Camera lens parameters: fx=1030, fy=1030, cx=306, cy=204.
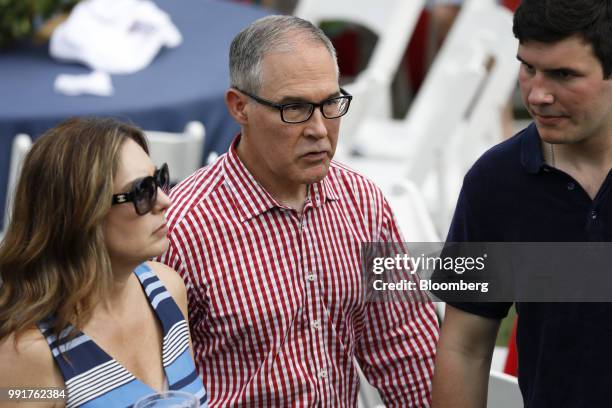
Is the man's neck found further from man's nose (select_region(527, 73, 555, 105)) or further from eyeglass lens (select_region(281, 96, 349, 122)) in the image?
man's nose (select_region(527, 73, 555, 105))

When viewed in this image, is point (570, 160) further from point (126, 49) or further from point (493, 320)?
point (126, 49)

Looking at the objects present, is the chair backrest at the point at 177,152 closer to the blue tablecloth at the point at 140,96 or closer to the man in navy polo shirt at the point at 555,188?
the blue tablecloth at the point at 140,96

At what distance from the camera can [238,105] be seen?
2133 millimetres

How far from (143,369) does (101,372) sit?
0.11 metres

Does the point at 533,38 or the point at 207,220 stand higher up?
the point at 533,38

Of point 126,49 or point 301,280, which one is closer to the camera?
point 301,280

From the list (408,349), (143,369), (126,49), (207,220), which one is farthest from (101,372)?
(126,49)

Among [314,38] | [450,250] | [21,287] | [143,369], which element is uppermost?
[314,38]

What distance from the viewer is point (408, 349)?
2230 mm

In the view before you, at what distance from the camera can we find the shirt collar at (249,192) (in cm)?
210

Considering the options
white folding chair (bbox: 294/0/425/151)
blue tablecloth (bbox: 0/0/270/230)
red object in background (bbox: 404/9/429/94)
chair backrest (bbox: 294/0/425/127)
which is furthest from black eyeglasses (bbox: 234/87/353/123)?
red object in background (bbox: 404/9/429/94)

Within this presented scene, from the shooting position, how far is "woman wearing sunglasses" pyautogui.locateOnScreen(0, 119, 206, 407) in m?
1.71

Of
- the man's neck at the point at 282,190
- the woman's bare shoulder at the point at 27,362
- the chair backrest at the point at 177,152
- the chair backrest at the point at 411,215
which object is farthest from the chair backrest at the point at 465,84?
the woman's bare shoulder at the point at 27,362

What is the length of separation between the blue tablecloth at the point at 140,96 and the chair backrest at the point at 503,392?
6.68 feet
